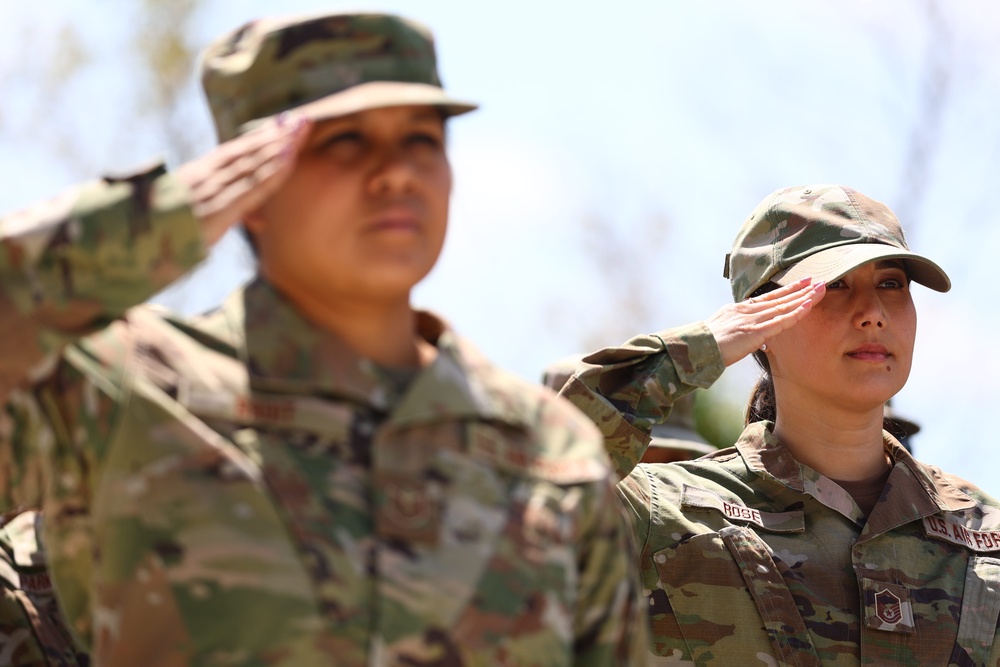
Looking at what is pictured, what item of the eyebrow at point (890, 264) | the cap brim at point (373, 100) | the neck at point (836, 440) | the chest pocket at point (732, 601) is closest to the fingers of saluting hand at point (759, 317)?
the eyebrow at point (890, 264)

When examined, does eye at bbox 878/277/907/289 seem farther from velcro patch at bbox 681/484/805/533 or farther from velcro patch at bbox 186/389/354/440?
velcro patch at bbox 186/389/354/440

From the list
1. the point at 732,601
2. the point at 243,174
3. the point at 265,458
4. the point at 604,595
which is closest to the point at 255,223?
the point at 243,174

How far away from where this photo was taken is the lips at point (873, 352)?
464cm

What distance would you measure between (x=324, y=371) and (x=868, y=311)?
238 cm

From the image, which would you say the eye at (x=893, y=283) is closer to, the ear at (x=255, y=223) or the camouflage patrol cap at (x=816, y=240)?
the camouflage patrol cap at (x=816, y=240)

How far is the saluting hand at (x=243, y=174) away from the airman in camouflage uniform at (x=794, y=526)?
1898mm

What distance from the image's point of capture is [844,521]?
4.71m

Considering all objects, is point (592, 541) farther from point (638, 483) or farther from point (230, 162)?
point (638, 483)

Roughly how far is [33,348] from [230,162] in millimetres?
469

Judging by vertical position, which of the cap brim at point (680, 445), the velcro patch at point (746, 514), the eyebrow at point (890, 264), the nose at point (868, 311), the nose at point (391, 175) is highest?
the nose at point (391, 175)

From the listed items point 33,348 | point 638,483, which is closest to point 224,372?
point 33,348

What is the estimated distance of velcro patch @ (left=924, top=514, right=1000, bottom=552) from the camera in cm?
468

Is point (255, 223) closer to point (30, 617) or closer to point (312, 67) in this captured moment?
point (312, 67)

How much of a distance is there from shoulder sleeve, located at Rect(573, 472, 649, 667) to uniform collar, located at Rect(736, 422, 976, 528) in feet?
6.15
